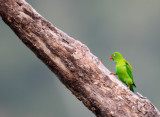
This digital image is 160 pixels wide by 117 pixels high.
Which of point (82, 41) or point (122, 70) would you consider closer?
point (122, 70)

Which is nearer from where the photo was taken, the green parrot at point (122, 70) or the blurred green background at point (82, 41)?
the green parrot at point (122, 70)

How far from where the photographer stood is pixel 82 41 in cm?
1455

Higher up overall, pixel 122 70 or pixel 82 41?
pixel 82 41

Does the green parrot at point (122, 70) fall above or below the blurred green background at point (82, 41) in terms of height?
below

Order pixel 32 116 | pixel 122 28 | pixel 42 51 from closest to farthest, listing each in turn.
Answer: pixel 42 51, pixel 32 116, pixel 122 28

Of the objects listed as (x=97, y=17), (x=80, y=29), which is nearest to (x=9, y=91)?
(x=80, y=29)

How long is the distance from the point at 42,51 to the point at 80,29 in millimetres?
11991

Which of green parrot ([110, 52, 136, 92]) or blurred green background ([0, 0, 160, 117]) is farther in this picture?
blurred green background ([0, 0, 160, 117])

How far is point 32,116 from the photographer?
45.8ft

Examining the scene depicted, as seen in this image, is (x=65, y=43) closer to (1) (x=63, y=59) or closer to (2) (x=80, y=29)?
(1) (x=63, y=59)

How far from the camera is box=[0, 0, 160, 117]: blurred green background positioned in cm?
1407

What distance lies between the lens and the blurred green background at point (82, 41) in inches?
554

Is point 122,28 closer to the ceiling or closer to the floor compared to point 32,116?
closer to the ceiling

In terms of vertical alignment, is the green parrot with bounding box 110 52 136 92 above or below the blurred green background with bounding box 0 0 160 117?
below
